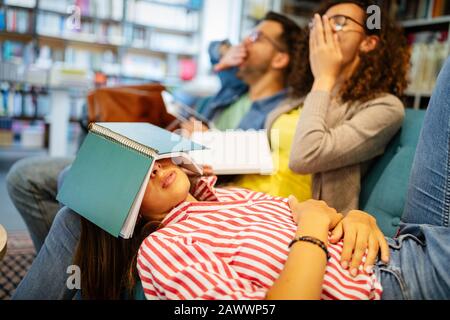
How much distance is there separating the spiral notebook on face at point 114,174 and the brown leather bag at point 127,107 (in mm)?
765

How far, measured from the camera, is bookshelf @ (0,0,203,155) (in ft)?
13.8

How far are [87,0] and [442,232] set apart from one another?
4.74 metres

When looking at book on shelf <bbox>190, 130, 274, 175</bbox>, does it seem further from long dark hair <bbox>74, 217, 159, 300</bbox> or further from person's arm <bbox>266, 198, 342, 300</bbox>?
person's arm <bbox>266, 198, 342, 300</bbox>

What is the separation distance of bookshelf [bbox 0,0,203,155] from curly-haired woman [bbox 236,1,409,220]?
122 inches

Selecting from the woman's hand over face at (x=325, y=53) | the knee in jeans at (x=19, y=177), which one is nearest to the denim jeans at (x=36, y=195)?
the knee in jeans at (x=19, y=177)

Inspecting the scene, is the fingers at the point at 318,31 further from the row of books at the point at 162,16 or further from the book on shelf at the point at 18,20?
the book on shelf at the point at 18,20

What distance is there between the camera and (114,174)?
0.76 meters

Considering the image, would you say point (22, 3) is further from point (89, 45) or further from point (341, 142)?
point (341, 142)

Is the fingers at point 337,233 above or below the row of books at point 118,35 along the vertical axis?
below

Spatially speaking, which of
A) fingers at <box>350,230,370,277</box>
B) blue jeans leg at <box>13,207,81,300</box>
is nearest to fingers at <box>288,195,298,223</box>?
fingers at <box>350,230,370,277</box>

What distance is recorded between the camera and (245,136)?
4.09ft

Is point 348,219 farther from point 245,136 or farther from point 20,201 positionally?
point 20,201

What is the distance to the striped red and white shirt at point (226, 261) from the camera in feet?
2.13
